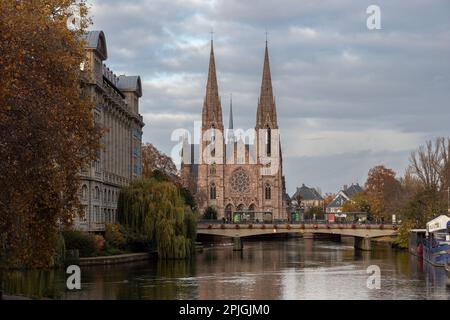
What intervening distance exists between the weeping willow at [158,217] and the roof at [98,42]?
10574 millimetres

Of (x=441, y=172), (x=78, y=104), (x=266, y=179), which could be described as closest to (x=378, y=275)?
(x=78, y=104)

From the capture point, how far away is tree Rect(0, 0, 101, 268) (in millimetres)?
23531

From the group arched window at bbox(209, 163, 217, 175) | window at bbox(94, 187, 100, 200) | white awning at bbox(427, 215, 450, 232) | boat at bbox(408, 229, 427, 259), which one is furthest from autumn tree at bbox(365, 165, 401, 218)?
window at bbox(94, 187, 100, 200)

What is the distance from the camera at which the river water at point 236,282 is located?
3491 centimetres

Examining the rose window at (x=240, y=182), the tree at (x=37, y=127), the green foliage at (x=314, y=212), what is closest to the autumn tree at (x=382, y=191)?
the rose window at (x=240, y=182)

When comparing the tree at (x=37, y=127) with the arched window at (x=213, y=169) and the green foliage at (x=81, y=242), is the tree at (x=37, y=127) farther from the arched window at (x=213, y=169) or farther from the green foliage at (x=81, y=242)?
the arched window at (x=213, y=169)

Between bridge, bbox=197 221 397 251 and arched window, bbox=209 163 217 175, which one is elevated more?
arched window, bbox=209 163 217 175

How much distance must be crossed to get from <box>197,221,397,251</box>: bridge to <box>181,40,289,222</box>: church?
6237cm

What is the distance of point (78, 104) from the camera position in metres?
26.7

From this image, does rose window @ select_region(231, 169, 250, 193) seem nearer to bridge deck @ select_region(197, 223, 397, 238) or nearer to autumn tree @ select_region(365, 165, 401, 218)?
autumn tree @ select_region(365, 165, 401, 218)

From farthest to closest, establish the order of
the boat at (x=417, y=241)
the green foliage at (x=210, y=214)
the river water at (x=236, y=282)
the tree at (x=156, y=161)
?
the green foliage at (x=210, y=214)
the tree at (x=156, y=161)
the boat at (x=417, y=241)
the river water at (x=236, y=282)

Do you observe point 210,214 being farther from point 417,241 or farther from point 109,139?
point 109,139
